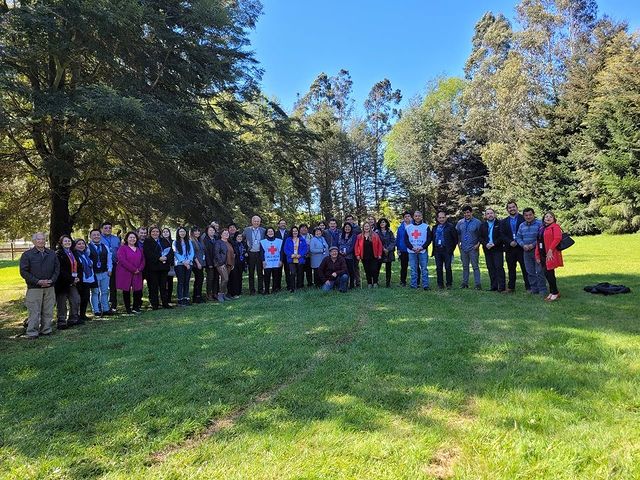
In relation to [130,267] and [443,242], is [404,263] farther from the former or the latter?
[130,267]

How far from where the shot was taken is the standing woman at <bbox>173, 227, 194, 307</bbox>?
29.8ft

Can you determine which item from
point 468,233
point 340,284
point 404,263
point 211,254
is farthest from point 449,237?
point 211,254

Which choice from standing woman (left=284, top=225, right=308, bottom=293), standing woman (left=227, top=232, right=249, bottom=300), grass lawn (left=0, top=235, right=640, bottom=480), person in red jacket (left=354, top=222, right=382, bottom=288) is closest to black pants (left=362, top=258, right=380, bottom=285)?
person in red jacket (left=354, top=222, right=382, bottom=288)

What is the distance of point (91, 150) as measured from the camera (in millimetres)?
9977

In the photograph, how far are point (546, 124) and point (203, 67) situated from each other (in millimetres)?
22521

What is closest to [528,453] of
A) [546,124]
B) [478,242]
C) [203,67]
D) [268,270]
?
[478,242]

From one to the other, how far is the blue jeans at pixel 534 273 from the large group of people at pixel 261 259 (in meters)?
0.02

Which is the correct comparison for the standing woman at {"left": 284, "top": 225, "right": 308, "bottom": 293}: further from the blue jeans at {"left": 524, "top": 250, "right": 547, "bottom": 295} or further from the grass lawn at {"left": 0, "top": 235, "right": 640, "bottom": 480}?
the blue jeans at {"left": 524, "top": 250, "right": 547, "bottom": 295}

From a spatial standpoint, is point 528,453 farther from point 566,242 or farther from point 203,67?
point 203,67

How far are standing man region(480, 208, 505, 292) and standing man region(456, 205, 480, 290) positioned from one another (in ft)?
0.56

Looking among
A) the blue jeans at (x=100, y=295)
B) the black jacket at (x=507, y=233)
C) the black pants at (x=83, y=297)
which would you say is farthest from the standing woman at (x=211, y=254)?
the black jacket at (x=507, y=233)

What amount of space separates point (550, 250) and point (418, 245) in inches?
107

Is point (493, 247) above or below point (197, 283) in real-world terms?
above

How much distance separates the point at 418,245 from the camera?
31.3 ft
